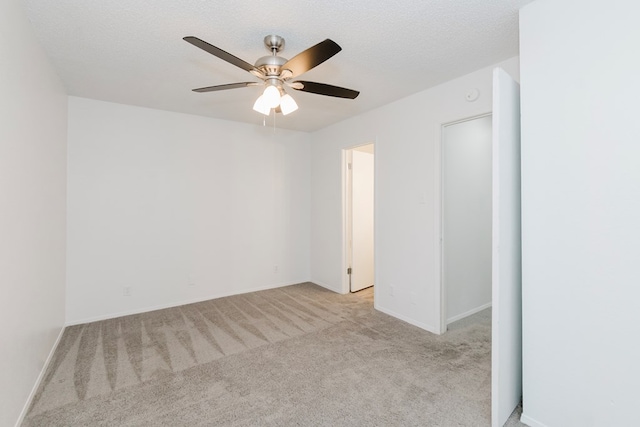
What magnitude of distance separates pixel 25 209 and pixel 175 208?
187cm

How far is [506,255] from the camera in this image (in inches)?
67.1

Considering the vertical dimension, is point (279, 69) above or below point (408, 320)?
above

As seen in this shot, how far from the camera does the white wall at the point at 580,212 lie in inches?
54.7

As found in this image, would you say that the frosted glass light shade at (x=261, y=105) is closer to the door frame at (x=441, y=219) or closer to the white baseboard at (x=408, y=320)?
the door frame at (x=441, y=219)

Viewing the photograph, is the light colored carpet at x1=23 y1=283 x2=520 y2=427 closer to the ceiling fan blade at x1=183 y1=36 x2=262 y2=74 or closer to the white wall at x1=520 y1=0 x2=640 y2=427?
the white wall at x1=520 y1=0 x2=640 y2=427

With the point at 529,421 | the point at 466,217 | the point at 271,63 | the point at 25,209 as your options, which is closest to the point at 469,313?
the point at 466,217

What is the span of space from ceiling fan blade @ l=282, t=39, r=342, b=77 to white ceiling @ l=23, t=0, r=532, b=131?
1.05 ft

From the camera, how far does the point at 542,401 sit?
5.48 feet

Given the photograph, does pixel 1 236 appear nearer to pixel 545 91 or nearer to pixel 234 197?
pixel 234 197

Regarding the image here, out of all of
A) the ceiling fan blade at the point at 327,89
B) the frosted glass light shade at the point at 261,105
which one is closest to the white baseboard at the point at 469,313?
the ceiling fan blade at the point at 327,89

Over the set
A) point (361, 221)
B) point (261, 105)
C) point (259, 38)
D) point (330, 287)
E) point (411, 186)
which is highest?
point (259, 38)

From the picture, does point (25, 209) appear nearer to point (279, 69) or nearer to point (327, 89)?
point (279, 69)

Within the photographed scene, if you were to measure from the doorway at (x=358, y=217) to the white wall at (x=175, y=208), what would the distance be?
2.86ft

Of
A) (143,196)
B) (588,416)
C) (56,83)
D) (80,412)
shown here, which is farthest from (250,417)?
(56,83)
